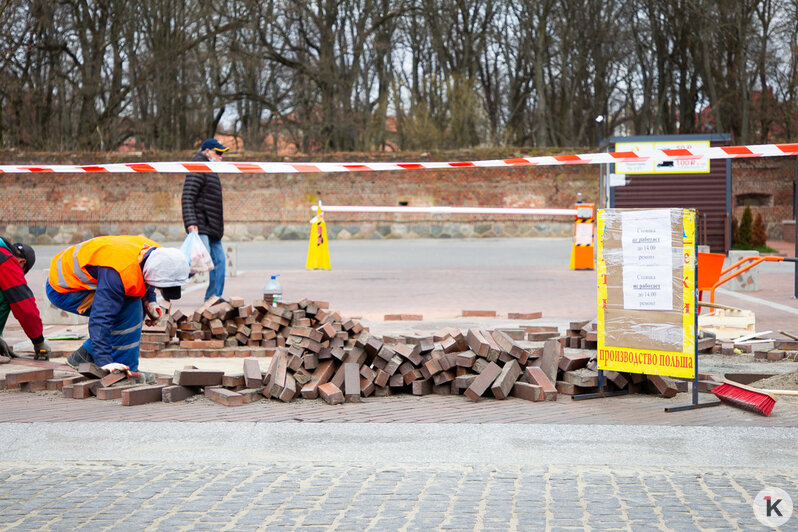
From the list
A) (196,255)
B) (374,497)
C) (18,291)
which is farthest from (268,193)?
(374,497)

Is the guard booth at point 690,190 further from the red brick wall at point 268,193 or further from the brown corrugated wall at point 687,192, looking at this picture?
the red brick wall at point 268,193

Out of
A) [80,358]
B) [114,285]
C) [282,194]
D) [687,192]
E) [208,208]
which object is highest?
[282,194]

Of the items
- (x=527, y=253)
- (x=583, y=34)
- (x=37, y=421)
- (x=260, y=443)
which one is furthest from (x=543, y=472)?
(x=583, y=34)

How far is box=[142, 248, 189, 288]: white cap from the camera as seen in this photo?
22.9ft

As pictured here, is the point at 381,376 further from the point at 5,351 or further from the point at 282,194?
the point at 282,194

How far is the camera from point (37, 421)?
604 cm

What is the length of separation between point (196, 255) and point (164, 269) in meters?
3.30

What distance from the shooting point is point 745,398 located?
6332 millimetres

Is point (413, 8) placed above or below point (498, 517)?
above

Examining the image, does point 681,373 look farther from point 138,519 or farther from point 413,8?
point 413,8

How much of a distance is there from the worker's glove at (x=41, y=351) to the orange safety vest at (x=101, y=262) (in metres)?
1.05

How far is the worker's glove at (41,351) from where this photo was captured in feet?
27.3

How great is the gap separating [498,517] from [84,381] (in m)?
3.82

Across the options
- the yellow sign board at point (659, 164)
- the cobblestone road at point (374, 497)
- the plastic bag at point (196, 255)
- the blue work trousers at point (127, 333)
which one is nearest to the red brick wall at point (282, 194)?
the yellow sign board at point (659, 164)
